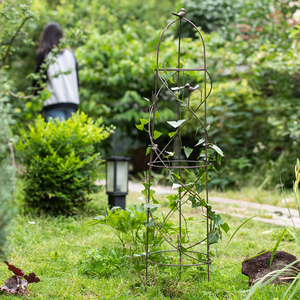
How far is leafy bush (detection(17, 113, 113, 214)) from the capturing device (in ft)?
9.72

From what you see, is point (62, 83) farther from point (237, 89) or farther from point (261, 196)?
point (237, 89)

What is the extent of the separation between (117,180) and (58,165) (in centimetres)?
56

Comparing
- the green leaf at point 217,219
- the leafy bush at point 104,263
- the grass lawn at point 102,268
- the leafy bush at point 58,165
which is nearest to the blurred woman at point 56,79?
the leafy bush at point 58,165

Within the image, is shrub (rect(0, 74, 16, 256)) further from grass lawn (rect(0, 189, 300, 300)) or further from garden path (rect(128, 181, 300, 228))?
garden path (rect(128, 181, 300, 228))

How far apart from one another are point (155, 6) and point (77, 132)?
10.2 metres

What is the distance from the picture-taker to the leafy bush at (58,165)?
2.96 m

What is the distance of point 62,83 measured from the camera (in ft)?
12.3

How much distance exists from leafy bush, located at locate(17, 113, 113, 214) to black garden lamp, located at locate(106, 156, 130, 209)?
0.16 m

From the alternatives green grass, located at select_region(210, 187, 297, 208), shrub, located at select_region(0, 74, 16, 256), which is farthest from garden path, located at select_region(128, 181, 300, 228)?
shrub, located at select_region(0, 74, 16, 256)

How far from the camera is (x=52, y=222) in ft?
9.34

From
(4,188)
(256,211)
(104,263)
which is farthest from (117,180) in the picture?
(4,188)

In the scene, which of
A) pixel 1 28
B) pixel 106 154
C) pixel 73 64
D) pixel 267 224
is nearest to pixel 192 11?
pixel 106 154

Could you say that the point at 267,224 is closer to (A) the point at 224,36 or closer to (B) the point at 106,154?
(B) the point at 106,154

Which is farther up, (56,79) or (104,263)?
(56,79)
